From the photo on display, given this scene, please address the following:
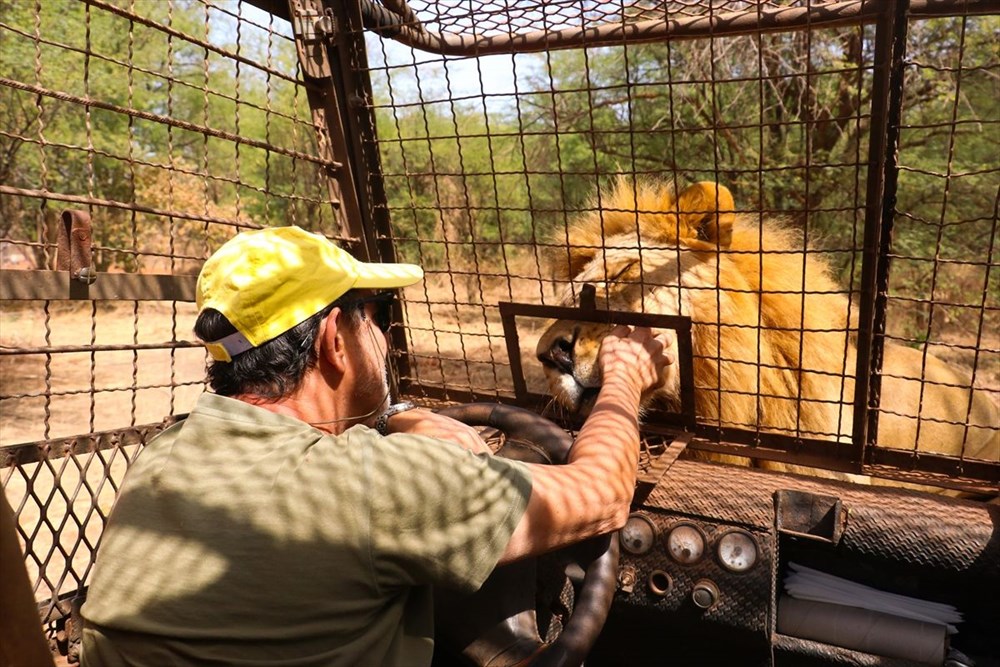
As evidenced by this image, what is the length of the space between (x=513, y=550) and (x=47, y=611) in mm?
1660

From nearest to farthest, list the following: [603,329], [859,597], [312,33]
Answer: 1. [859,597]
2. [603,329]
3. [312,33]

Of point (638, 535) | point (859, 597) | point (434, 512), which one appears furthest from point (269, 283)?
point (859, 597)

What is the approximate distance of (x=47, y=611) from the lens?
7.68ft

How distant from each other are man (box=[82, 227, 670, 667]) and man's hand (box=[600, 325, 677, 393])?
690mm

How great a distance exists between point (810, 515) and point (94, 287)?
2.32 m

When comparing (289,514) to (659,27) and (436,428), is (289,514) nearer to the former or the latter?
(436,428)

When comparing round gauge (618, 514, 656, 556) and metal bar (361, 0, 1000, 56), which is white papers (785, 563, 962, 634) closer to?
round gauge (618, 514, 656, 556)

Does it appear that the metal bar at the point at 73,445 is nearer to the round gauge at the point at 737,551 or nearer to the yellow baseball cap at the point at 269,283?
the yellow baseball cap at the point at 269,283

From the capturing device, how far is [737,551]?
2.31 meters

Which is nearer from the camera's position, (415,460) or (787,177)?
(415,460)

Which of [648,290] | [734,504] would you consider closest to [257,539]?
[734,504]

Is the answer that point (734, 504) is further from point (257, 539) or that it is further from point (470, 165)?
point (470, 165)

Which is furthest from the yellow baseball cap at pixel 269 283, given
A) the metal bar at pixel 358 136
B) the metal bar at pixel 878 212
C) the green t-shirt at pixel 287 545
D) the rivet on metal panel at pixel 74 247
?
the metal bar at pixel 878 212

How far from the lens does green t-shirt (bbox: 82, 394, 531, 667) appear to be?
4.71ft
